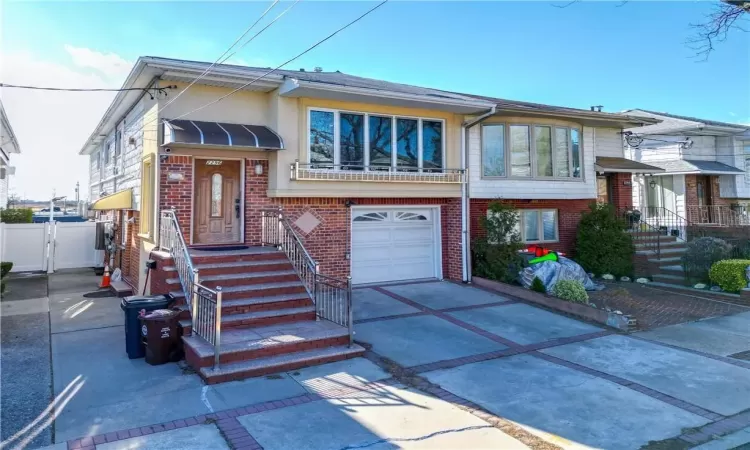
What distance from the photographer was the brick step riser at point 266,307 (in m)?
7.32

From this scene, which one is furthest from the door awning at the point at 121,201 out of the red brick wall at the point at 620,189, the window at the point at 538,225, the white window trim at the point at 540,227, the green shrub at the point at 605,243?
the red brick wall at the point at 620,189

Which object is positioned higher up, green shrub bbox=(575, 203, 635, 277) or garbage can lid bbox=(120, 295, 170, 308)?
green shrub bbox=(575, 203, 635, 277)

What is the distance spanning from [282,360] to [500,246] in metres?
7.38

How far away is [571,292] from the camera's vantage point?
9828 millimetres

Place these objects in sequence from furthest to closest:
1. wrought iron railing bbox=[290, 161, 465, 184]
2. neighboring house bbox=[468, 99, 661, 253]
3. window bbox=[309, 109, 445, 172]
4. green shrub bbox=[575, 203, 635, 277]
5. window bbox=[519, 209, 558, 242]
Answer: window bbox=[519, 209, 558, 242] < green shrub bbox=[575, 203, 635, 277] < neighboring house bbox=[468, 99, 661, 253] < window bbox=[309, 109, 445, 172] < wrought iron railing bbox=[290, 161, 465, 184]

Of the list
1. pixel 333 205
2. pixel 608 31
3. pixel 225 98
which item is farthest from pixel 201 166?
pixel 608 31

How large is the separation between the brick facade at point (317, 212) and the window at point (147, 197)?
1.25 ft

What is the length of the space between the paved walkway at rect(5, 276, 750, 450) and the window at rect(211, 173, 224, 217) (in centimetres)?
317

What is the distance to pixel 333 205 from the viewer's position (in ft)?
36.0

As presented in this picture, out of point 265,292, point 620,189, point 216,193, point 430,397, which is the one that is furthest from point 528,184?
point 430,397

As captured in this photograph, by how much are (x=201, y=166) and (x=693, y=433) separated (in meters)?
9.51

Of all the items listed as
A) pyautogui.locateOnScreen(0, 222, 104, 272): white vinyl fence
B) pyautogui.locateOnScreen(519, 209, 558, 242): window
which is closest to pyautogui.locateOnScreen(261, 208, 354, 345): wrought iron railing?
pyautogui.locateOnScreen(519, 209, 558, 242): window

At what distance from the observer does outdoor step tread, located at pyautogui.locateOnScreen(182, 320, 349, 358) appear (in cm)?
615

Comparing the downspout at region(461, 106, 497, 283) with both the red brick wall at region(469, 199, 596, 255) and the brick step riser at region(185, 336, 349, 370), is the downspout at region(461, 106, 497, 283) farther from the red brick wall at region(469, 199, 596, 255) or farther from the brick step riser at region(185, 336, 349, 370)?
the brick step riser at region(185, 336, 349, 370)
